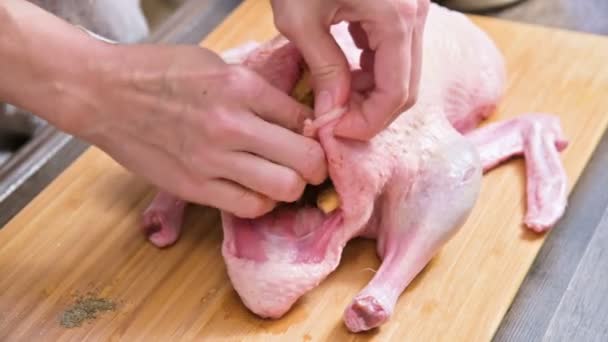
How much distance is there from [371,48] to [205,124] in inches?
10.4

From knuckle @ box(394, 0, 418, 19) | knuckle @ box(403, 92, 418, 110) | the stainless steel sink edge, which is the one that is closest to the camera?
knuckle @ box(394, 0, 418, 19)

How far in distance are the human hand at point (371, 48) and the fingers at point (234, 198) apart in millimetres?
163

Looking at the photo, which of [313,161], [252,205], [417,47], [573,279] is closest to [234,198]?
[252,205]

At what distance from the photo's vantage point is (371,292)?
48.8 inches

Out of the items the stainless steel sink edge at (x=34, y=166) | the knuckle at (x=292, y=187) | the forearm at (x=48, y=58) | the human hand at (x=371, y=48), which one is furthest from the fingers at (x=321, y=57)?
the stainless steel sink edge at (x=34, y=166)

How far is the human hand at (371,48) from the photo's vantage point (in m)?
1.08

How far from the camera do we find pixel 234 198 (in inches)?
48.7

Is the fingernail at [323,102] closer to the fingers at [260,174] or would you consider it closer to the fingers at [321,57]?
the fingers at [321,57]

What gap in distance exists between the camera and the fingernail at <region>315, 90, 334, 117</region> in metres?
1.18

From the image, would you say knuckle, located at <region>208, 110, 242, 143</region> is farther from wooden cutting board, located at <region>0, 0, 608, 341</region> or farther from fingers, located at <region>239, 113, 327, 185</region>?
wooden cutting board, located at <region>0, 0, 608, 341</region>

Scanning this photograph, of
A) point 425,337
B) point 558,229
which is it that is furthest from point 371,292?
point 558,229

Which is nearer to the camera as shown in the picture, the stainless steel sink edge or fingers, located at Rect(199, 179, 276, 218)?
fingers, located at Rect(199, 179, 276, 218)

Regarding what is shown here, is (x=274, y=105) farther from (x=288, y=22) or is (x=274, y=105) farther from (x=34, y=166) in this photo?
(x=34, y=166)

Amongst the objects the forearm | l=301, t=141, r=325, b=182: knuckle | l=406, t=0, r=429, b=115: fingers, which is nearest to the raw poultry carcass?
l=301, t=141, r=325, b=182: knuckle
